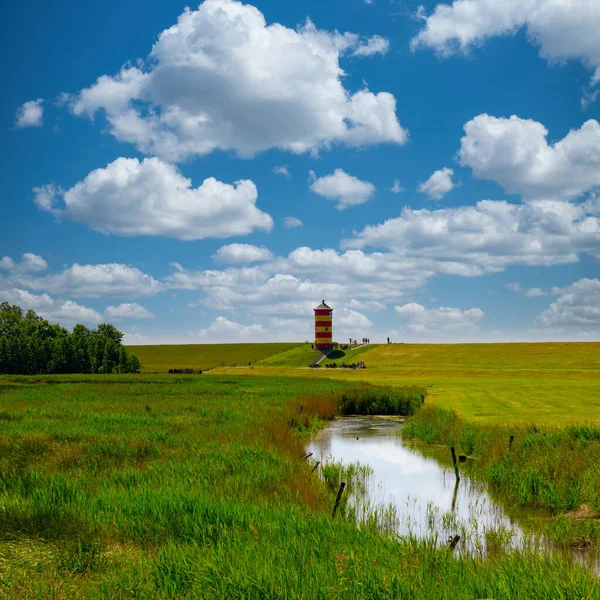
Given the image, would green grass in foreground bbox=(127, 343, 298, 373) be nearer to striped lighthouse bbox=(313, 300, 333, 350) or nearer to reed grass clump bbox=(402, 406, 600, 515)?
striped lighthouse bbox=(313, 300, 333, 350)

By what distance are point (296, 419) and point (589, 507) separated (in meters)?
16.1

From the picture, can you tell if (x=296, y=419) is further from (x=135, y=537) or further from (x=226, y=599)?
(x=226, y=599)

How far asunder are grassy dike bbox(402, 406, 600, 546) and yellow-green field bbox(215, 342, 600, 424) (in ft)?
14.0

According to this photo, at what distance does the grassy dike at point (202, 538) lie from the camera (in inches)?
266

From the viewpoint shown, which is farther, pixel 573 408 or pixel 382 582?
pixel 573 408

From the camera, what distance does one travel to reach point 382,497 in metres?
14.9

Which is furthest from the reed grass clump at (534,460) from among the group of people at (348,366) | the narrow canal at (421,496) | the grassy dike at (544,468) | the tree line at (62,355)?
the tree line at (62,355)

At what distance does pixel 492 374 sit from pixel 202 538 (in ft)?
223

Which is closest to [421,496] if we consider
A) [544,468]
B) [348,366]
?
[544,468]

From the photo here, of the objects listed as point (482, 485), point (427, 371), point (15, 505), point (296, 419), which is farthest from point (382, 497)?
point (427, 371)

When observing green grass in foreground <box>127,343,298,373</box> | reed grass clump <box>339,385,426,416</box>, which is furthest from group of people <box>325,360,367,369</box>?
reed grass clump <box>339,385,426,416</box>

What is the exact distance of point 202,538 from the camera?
28.7ft

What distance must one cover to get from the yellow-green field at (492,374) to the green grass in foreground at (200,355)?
26522 millimetres

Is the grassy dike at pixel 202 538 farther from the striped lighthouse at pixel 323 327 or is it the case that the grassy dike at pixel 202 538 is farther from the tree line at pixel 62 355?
the striped lighthouse at pixel 323 327
